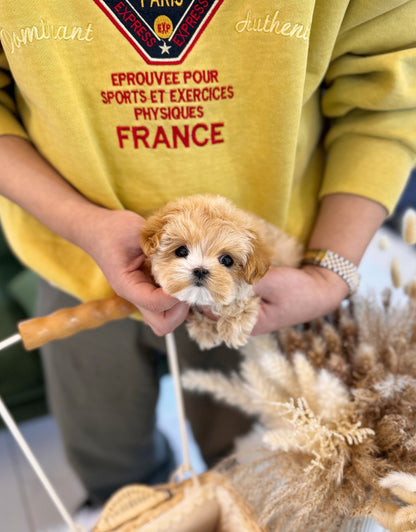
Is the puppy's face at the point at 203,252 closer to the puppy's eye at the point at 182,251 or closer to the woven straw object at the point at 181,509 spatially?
the puppy's eye at the point at 182,251

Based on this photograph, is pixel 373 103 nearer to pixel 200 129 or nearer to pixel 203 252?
pixel 200 129

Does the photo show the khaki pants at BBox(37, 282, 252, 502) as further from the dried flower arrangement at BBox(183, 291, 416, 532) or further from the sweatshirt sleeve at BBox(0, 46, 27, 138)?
the sweatshirt sleeve at BBox(0, 46, 27, 138)

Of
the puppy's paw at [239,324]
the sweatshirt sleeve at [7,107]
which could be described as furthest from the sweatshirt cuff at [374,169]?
the sweatshirt sleeve at [7,107]

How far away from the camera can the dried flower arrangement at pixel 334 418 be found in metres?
0.52

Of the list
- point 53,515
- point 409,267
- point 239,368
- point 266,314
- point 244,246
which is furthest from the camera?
point 53,515

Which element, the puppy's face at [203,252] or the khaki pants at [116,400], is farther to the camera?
the khaki pants at [116,400]

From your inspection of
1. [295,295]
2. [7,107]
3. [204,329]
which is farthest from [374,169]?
[7,107]

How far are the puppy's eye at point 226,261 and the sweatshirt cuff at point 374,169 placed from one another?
0.95ft

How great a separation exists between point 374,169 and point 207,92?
27cm

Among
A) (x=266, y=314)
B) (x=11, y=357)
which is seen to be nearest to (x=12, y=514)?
(x=11, y=357)

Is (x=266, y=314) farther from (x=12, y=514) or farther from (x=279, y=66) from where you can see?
(x=12, y=514)

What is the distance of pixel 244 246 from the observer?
1.47ft

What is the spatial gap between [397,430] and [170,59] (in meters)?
0.48

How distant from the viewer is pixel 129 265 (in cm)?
52
